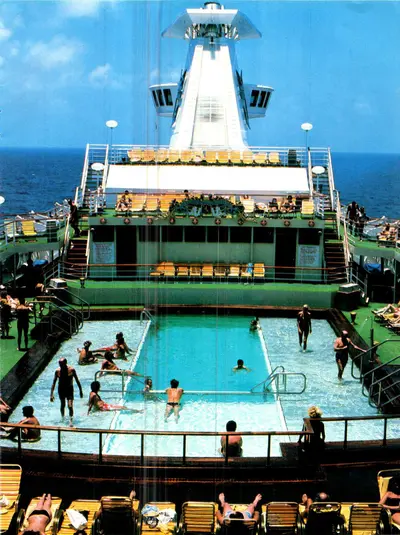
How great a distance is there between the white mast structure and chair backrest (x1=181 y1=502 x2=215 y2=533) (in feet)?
88.9

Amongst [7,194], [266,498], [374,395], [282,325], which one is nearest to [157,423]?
[266,498]

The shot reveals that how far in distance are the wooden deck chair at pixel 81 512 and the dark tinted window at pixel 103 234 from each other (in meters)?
17.8

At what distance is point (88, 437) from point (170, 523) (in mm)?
4172

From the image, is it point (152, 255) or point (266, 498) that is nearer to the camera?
A: point (266, 498)

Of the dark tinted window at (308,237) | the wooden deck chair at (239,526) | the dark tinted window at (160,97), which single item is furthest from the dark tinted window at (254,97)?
the wooden deck chair at (239,526)

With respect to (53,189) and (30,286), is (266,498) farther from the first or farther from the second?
(53,189)

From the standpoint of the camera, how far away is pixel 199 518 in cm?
1103

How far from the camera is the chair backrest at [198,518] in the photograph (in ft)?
36.0

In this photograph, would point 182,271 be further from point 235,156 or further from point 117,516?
point 117,516

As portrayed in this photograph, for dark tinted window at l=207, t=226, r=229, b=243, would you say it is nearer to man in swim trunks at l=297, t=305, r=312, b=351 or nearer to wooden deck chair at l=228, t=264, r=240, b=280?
wooden deck chair at l=228, t=264, r=240, b=280

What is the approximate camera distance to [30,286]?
28641 mm

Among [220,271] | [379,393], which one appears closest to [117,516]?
[379,393]

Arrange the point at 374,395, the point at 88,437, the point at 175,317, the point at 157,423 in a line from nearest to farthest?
1. the point at 88,437
2. the point at 157,423
3. the point at 374,395
4. the point at 175,317

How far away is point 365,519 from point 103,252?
63.1 ft
